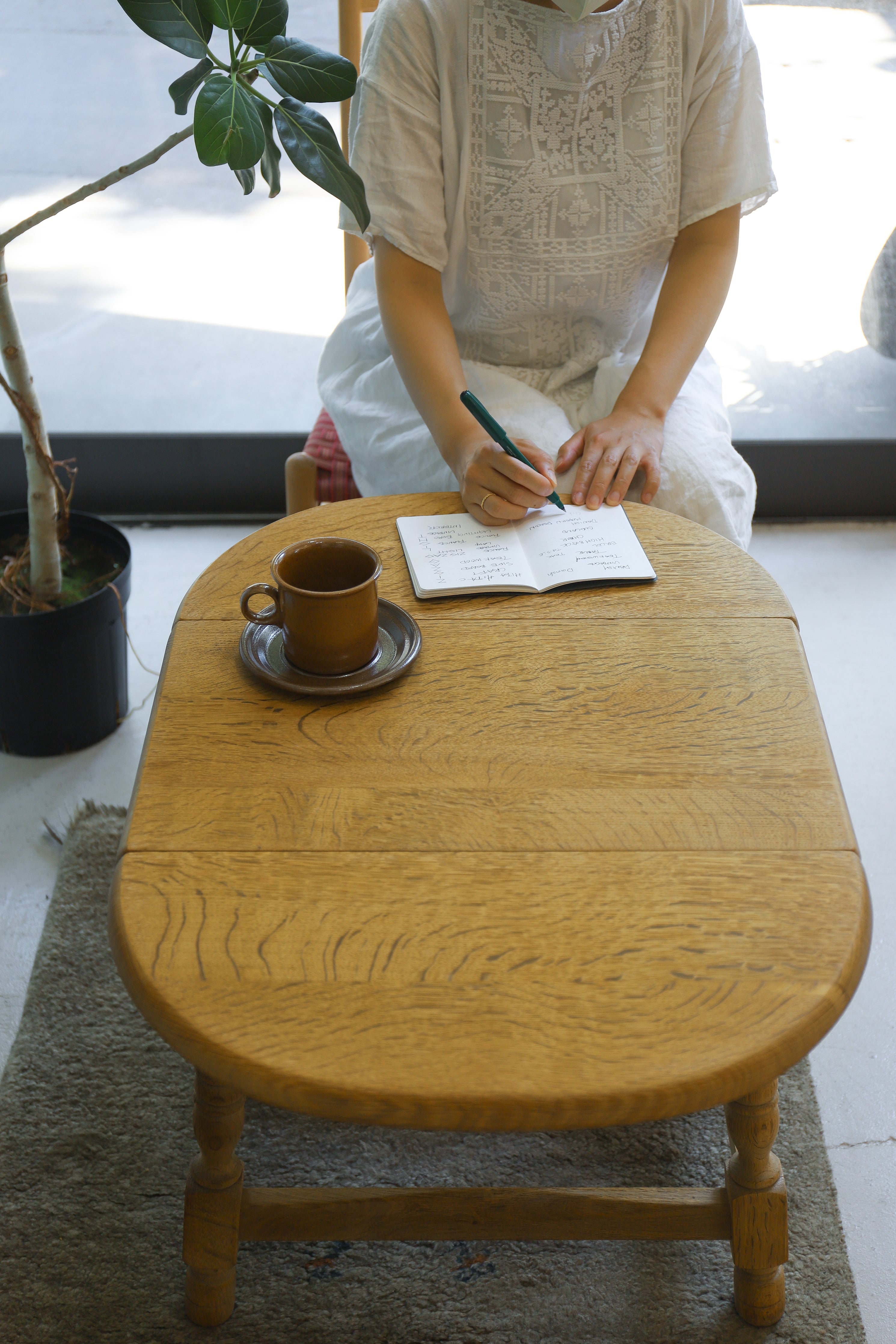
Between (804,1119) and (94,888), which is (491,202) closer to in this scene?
(94,888)

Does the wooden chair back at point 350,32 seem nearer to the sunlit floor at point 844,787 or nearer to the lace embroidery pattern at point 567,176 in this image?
the lace embroidery pattern at point 567,176

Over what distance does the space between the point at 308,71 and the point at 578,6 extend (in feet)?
1.12

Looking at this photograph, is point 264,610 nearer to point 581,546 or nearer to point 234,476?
point 581,546

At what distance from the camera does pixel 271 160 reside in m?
1.34

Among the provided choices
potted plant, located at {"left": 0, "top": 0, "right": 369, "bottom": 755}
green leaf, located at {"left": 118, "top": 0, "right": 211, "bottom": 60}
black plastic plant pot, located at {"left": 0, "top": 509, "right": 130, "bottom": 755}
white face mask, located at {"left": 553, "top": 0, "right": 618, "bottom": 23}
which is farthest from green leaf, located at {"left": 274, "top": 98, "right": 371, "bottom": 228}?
black plastic plant pot, located at {"left": 0, "top": 509, "right": 130, "bottom": 755}

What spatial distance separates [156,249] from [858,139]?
138 cm

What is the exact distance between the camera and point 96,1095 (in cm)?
129

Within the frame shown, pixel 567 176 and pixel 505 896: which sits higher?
pixel 567 176

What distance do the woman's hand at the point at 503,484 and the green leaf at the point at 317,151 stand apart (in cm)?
31

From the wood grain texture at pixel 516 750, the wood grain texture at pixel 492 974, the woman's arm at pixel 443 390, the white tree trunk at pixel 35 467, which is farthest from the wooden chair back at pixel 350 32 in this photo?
the wood grain texture at pixel 492 974

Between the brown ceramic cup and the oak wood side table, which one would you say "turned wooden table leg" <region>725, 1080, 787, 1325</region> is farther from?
the brown ceramic cup

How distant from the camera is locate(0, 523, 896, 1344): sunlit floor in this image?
4.09 feet

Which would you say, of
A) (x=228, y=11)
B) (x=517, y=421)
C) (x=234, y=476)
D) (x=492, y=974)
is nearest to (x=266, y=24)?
(x=228, y=11)

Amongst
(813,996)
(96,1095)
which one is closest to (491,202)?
(813,996)
